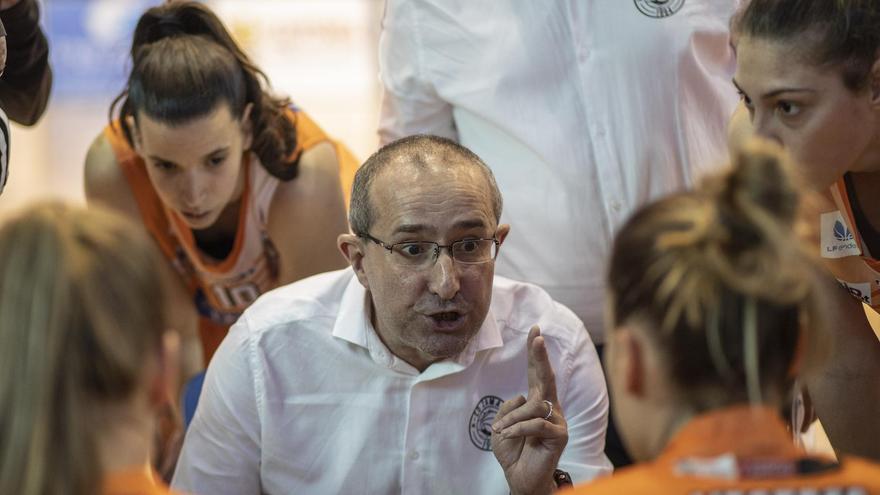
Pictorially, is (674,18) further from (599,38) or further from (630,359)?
(630,359)

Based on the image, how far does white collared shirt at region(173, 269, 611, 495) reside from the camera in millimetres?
2320

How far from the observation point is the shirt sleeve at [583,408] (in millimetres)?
2324

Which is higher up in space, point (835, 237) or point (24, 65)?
point (24, 65)

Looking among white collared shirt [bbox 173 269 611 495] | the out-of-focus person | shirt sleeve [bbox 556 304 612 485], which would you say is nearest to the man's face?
white collared shirt [bbox 173 269 611 495]

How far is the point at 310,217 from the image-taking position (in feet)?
9.66

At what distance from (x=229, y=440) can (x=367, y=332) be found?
34cm

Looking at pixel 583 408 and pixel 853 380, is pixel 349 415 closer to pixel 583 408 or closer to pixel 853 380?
pixel 583 408

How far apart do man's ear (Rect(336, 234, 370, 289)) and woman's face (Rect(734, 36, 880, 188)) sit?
765 mm

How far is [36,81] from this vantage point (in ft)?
9.18

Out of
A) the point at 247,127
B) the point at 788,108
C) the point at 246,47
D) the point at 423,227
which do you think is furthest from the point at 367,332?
the point at 246,47

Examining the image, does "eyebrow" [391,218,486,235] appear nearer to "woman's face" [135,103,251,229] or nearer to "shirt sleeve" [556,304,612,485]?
"shirt sleeve" [556,304,612,485]

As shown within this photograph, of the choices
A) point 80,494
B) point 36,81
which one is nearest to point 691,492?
point 80,494

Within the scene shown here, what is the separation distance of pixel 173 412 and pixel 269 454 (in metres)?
0.33

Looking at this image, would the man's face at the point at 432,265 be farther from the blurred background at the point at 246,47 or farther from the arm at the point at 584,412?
the blurred background at the point at 246,47
